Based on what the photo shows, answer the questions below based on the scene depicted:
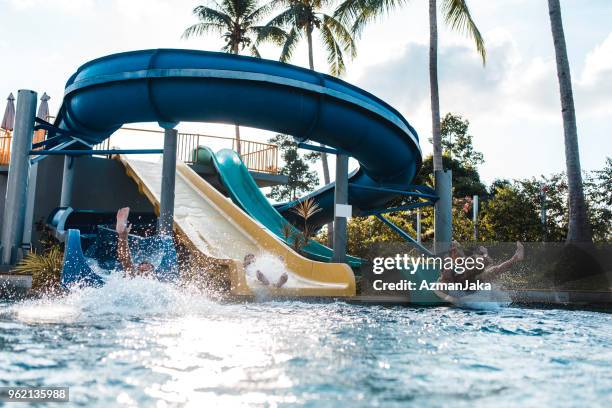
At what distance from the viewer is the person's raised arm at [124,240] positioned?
6953 mm

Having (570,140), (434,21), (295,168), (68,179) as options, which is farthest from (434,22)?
(295,168)

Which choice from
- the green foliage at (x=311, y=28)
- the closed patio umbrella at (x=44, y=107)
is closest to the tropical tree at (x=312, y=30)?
the green foliage at (x=311, y=28)

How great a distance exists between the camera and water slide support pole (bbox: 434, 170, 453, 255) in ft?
43.4

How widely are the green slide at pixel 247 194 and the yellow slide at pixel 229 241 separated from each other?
1.62m

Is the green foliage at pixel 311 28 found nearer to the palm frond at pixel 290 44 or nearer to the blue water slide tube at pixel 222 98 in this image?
the palm frond at pixel 290 44

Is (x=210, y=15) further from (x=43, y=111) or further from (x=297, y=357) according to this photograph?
(x=297, y=357)

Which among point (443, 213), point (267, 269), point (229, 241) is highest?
point (443, 213)

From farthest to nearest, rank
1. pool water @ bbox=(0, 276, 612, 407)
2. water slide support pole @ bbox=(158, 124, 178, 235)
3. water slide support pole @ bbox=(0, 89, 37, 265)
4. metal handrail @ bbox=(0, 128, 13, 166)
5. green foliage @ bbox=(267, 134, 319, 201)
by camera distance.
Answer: green foliage @ bbox=(267, 134, 319, 201) → metal handrail @ bbox=(0, 128, 13, 166) → water slide support pole @ bbox=(0, 89, 37, 265) → water slide support pole @ bbox=(158, 124, 178, 235) → pool water @ bbox=(0, 276, 612, 407)

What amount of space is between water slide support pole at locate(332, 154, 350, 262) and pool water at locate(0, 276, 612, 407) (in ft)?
12.9

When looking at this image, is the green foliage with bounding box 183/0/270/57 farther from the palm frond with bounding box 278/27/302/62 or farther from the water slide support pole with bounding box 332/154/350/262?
the water slide support pole with bounding box 332/154/350/262

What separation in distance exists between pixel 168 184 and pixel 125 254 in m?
2.72

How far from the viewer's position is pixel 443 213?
44.2 feet

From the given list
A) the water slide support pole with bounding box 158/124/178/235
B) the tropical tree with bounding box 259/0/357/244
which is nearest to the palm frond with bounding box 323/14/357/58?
the tropical tree with bounding box 259/0/357/244

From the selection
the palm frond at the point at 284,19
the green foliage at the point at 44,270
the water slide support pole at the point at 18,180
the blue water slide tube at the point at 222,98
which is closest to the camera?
the green foliage at the point at 44,270
